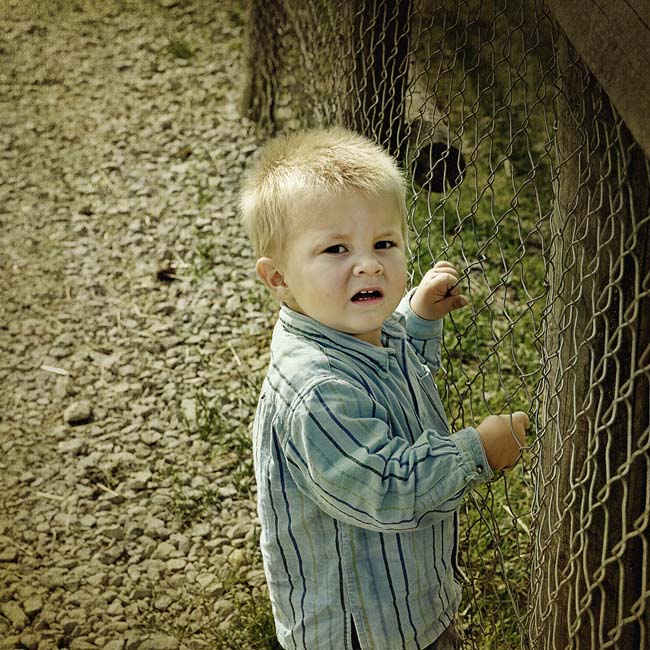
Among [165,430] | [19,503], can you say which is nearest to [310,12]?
[165,430]

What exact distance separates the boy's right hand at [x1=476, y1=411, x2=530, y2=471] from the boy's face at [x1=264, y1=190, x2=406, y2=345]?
0.28 metres

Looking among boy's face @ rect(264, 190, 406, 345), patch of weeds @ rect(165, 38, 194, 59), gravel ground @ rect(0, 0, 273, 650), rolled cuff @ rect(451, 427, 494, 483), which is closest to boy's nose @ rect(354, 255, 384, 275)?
boy's face @ rect(264, 190, 406, 345)

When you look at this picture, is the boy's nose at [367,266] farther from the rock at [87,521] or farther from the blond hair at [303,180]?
the rock at [87,521]

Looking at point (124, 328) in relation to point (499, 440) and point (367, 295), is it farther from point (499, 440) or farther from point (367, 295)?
point (499, 440)

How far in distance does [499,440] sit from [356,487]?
269 millimetres

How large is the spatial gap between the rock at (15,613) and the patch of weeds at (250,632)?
583mm

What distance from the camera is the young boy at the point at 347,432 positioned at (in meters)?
1.54

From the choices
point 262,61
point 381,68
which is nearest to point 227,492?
point 381,68

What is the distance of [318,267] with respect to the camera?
1.64 meters

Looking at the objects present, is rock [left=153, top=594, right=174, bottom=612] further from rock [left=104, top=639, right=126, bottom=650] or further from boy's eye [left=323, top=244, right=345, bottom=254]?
boy's eye [left=323, top=244, right=345, bottom=254]

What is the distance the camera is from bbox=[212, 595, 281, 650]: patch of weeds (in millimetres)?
2529

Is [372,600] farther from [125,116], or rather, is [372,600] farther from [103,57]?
[103,57]

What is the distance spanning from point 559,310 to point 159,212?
127 inches

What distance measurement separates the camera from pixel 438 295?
1.98m
